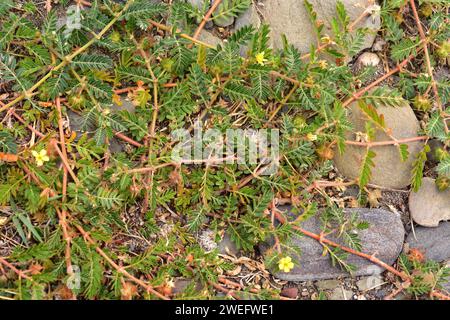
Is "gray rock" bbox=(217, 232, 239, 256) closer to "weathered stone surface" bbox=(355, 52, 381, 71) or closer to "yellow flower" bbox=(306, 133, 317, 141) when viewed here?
"yellow flower" bbox=(306, 133, 317, 141)

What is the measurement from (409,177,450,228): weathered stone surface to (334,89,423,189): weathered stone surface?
0.34ft

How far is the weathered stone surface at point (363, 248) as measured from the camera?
3.28 m

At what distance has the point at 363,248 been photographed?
332 centimetres

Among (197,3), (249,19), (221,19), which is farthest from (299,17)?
(197,3)

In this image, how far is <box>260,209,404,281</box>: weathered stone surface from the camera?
328 centimetres

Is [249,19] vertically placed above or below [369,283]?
above

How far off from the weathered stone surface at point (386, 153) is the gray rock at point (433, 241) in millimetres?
304

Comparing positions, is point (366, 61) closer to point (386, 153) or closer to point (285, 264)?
point (386, 153)

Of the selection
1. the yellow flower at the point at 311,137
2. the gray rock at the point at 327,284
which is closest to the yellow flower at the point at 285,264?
the gray rock at the point at 327,284

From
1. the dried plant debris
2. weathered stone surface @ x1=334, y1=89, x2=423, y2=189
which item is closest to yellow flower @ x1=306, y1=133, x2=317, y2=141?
the dried plant debris

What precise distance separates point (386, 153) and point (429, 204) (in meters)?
0.40

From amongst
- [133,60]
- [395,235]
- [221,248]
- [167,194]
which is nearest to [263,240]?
[221,248]
